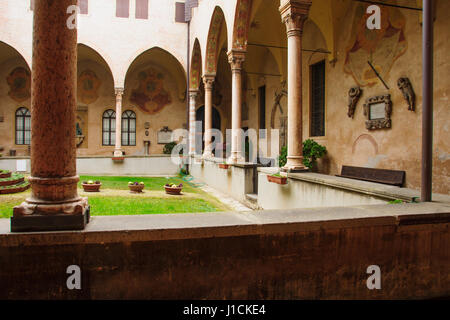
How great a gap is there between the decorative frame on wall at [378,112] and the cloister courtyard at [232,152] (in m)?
0.04

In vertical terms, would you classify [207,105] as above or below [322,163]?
above

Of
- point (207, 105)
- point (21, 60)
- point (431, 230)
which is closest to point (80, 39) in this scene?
point (21, 60)

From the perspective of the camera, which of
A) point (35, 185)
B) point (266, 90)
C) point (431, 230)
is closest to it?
point (35, 185)

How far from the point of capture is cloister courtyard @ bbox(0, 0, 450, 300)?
2287 mm

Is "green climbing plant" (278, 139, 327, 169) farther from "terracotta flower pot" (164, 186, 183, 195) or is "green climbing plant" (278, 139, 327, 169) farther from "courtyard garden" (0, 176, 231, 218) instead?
"terracotta flower pot" (164, 186, 183, 195)

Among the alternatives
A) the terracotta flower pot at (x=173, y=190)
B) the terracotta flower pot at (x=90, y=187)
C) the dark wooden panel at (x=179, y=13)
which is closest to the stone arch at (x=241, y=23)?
the terracotta flower pot at (x=173, y=190)

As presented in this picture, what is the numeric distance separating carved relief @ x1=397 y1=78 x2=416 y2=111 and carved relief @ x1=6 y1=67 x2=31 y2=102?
700 inches

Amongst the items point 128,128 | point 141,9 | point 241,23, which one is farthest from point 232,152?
point 128,128

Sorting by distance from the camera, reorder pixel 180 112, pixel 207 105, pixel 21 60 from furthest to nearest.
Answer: pixel 180 112
pixel 21 60
pixel 207 105

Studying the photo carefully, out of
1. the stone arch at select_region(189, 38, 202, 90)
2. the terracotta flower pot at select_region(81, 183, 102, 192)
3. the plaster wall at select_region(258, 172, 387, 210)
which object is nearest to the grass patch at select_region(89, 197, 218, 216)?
the terracotta flower pot at select_region(81, 183, 102, 192)

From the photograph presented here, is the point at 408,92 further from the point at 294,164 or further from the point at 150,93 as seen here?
the point at 150,93
